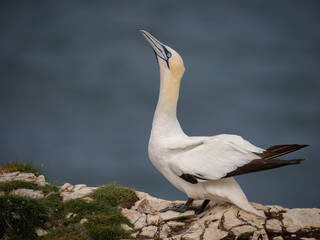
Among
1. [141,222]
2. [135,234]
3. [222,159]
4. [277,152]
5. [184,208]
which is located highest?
[277,152]

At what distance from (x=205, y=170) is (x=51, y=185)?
405 cm

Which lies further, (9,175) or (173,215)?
(9,175)

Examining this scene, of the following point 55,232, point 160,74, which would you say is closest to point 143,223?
point 55,232

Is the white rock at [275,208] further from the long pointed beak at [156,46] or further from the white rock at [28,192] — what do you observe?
the white rock at [28,192]

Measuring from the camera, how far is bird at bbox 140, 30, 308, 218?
25.8ft

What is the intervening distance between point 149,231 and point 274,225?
2.38 metres

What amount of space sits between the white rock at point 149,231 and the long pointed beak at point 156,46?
344 cm

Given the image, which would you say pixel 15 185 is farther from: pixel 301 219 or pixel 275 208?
pixel 301 219

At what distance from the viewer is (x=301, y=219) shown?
328 inches

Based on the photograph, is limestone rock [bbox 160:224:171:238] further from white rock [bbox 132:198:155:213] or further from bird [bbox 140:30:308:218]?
white rock [bbox 132:198:155:213]

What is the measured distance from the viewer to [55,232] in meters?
7.90

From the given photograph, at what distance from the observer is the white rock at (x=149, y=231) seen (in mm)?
8244

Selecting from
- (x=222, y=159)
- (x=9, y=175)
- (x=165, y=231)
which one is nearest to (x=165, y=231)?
(x=165, y=231)

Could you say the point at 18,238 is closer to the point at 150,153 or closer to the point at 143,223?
the point at 143,223
